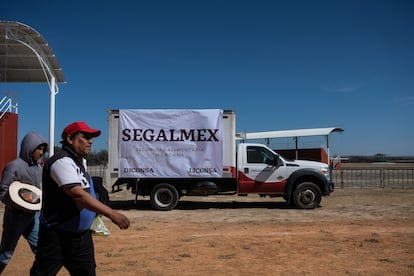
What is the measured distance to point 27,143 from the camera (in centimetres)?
453

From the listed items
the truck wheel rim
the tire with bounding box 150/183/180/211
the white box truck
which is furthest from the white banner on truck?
the truck wheel rim

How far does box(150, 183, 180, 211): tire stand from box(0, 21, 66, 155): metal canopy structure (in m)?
6.90

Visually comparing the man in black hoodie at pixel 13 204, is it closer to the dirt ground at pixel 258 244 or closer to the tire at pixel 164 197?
the dirt ground at pixel 258 244

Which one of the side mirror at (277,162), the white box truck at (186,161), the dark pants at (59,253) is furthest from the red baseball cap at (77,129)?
the side mirror at (277,162)

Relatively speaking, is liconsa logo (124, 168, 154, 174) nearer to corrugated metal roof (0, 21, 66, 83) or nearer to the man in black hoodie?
corrugated metal roof (0, 21, 66, 83)

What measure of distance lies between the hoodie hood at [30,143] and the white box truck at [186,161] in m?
8.46

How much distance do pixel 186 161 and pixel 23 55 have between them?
1000 cm

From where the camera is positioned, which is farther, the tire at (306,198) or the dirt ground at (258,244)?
the tire at (306,198)

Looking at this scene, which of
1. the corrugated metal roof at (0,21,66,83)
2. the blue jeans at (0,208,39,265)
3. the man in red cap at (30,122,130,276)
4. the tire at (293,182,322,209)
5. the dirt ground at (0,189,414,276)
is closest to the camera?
the man in red cap at (30,122,130,276)

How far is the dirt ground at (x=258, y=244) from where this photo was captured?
5891mm

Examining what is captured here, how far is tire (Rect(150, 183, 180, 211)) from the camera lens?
13078 millimetres

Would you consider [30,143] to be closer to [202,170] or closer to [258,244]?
[258,244]

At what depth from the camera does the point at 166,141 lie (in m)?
13.1

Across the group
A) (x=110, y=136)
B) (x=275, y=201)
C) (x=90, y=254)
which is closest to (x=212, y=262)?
(x=90, y=254)
